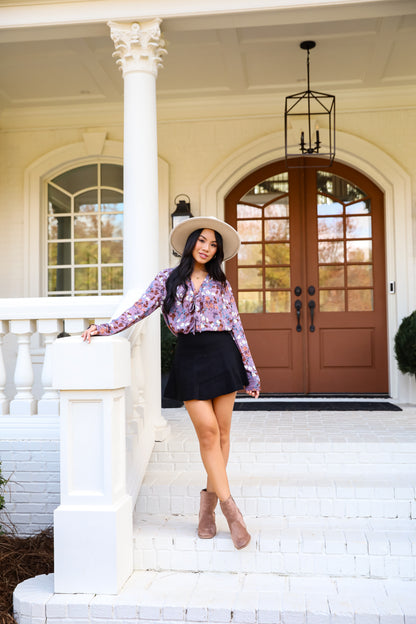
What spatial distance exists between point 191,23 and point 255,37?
100 cm

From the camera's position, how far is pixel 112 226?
6.86 metres

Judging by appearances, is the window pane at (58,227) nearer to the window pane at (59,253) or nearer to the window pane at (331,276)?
the window pane at (59,253)

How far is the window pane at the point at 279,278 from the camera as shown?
6668 millimetres

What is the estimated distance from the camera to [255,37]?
5.33 meters

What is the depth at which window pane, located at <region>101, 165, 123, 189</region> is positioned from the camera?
690cm

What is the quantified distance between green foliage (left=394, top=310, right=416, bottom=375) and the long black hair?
3251 millimetres

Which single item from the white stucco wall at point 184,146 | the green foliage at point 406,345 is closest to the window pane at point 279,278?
the white stucco wall at point 184,146

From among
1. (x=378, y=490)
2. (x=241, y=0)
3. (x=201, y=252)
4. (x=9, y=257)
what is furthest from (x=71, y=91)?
(x=378, y=490)

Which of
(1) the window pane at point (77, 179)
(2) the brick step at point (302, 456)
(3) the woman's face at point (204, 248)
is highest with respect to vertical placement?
(1) the window pane at point (77, 179)

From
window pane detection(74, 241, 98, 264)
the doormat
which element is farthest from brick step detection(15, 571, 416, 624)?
window pane detection(74, 241, 98, 264)

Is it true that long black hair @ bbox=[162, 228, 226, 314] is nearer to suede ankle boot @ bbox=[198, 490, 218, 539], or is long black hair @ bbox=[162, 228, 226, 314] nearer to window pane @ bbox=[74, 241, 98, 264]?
suede ankle boot @ bbox=[198, 490, 218, 539]

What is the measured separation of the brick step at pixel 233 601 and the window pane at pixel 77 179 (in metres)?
4.85

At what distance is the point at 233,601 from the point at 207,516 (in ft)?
1.65

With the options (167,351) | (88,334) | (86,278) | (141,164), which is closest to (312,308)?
(167,351)
